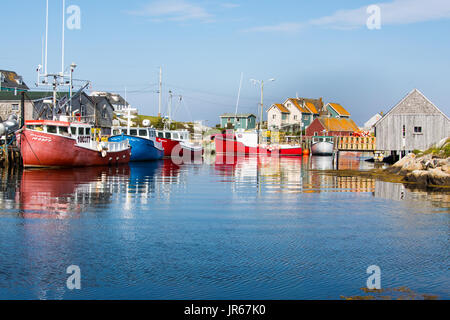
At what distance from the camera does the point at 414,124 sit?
53656mm

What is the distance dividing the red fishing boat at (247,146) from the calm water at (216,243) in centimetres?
5906

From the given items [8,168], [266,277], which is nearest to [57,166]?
[8,168]

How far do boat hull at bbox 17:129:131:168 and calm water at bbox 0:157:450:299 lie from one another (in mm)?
13278

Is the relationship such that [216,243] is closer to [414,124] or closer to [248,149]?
[414,124]

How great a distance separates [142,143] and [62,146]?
16.7 m

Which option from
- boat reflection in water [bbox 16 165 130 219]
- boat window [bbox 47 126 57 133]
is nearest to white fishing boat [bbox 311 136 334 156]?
boat window [bbox 47 126 57 133]

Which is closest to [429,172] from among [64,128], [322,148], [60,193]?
[60,193]

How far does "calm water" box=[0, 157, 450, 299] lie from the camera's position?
10.9m

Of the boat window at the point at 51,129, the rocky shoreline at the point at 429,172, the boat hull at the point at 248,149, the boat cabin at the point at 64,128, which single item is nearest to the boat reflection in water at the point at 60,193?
the boat cabin at the point at 64,128

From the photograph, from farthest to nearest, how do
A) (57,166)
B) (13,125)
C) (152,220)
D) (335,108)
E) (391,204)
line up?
(335,108) → (13,125) → (57,166) → (391,204) → (152,220)

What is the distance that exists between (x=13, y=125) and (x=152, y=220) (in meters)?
39.8

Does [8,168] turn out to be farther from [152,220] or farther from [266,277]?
[266,277]

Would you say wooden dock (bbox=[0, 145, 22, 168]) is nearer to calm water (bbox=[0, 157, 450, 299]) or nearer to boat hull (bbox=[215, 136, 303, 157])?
calm water (bbox=[0, 157, 450, 299])

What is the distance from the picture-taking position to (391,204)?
76.6ft
